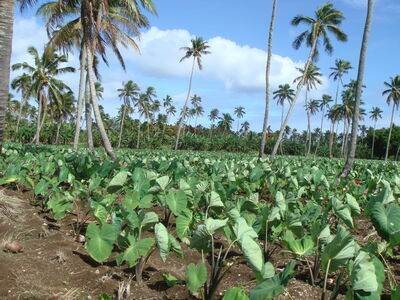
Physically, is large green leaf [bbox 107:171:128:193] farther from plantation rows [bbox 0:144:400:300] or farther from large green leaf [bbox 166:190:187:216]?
large green leaf [bbox 166:190:187:216]

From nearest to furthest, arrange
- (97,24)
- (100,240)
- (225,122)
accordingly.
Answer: (100,240), (97,24), (225,122)

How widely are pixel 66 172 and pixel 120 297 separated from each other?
2429 mm

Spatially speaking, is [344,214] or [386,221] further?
[344,214]

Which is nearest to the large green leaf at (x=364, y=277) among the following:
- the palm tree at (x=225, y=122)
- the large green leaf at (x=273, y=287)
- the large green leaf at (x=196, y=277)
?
the large green leaf at (x=273, y=287)

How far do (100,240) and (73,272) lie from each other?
0.44 m

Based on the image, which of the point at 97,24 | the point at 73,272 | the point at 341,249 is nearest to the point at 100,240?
the point at 73,272

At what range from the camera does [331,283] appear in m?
2.67

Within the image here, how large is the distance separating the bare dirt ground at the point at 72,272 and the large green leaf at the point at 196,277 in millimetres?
293

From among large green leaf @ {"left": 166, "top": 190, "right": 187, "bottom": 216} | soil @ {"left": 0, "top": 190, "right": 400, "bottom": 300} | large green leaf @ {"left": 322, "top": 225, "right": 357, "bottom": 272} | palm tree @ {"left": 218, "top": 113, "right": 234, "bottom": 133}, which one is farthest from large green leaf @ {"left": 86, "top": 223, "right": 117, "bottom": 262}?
palm tree @ {"left": 218, "top": 113, "right": 234, "bottom": 133}

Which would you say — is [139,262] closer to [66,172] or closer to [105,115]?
[66,172]

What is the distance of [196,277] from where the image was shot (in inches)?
77.7

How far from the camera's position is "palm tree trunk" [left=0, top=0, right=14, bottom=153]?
6051 millimetres

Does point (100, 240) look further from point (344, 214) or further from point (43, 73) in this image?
point (43, 73)

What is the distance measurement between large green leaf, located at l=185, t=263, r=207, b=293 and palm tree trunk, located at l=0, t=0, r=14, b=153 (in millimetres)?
5548
